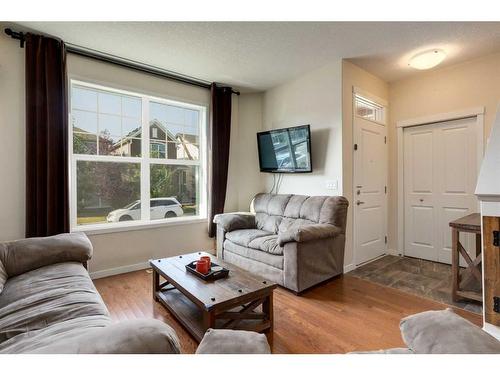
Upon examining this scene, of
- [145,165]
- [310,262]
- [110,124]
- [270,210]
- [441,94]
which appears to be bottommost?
[310,262]

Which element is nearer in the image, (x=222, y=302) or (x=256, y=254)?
(x=222, y=302)

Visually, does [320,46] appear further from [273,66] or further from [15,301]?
[15,301]

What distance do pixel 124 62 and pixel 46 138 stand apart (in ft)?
4.18

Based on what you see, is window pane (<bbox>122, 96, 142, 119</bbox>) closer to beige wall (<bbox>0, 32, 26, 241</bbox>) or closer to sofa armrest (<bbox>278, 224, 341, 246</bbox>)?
beige wall (<bbox>0, 32, 26, 241</bbox>)

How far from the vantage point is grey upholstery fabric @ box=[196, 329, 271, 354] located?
2.63 feet

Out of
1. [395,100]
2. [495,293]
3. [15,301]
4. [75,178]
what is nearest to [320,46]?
[395,100]

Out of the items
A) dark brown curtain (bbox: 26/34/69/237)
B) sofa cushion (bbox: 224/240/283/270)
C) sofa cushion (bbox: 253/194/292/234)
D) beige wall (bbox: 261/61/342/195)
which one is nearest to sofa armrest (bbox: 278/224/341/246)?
sofa cushion (bbox: 224/240/283/270)

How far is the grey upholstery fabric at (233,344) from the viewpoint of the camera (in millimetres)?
803

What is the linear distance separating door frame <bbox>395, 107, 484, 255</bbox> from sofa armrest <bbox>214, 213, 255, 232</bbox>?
2.17 metres

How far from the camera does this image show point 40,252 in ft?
6.57

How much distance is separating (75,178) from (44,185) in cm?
38

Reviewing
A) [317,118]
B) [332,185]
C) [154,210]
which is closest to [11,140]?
[154,210]

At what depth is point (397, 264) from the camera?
11.1 ft

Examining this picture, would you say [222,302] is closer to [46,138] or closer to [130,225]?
[130,225]
